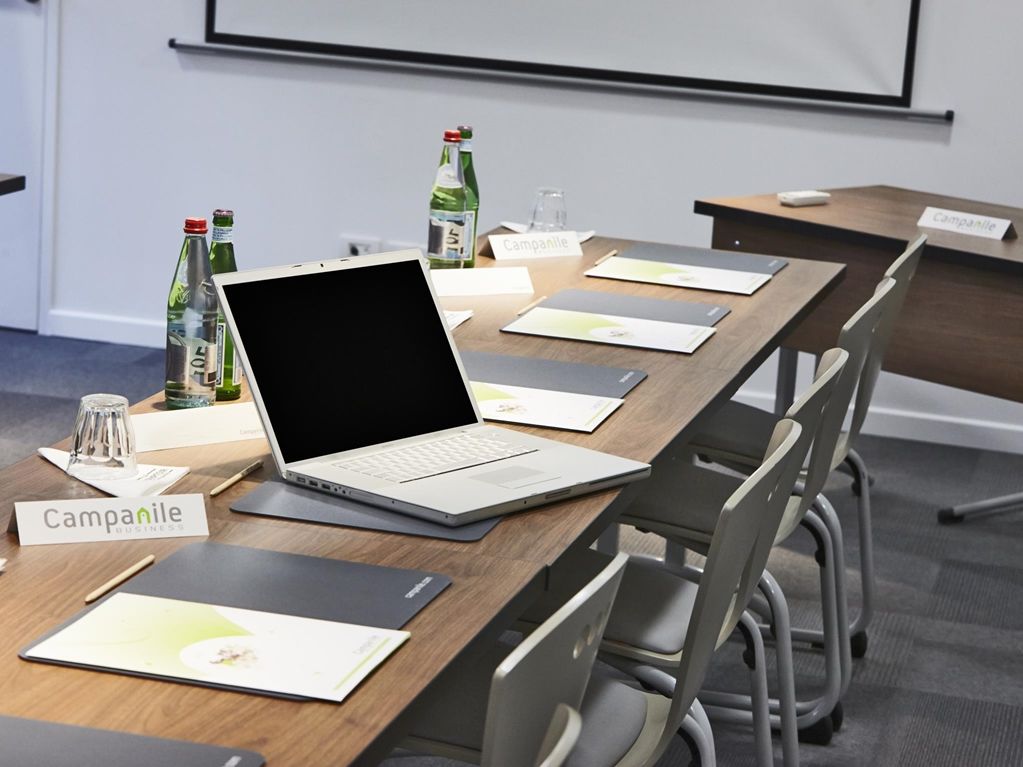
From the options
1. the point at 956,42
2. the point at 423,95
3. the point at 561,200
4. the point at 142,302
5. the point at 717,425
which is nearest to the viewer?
the point at 717,425

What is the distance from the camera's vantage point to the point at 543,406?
6.25ft

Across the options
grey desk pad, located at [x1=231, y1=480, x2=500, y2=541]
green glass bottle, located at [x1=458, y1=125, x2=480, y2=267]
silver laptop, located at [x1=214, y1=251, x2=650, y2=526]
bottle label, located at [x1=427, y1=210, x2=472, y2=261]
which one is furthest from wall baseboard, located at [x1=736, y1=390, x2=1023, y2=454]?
grey desk pad, located at [x1=231, y1=480, x2=500, y2=541]

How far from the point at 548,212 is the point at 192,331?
1.44 metres

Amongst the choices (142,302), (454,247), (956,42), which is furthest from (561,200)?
(142,302)

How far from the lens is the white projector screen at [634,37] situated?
14.4 ft

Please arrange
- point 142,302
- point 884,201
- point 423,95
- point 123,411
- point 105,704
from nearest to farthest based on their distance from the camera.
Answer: point 105,704, point 123,411, point 884,201, point 423,95, point 142,302

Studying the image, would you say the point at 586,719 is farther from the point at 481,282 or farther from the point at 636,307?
the point at 481,282

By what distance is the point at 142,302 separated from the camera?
5.08 m

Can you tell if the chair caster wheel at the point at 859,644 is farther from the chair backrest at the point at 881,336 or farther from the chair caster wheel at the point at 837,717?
the chair backrest at the point at 881,336

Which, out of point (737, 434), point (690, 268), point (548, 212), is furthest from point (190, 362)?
point (548, 212)

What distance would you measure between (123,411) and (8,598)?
32 centimetres

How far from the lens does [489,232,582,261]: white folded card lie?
9.61ft

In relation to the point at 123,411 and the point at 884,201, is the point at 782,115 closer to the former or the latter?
the point at 884,201

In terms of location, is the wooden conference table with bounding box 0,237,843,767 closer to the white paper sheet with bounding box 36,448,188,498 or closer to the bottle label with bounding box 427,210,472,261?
the white paper sheet with bounding box 36,448,188,498
